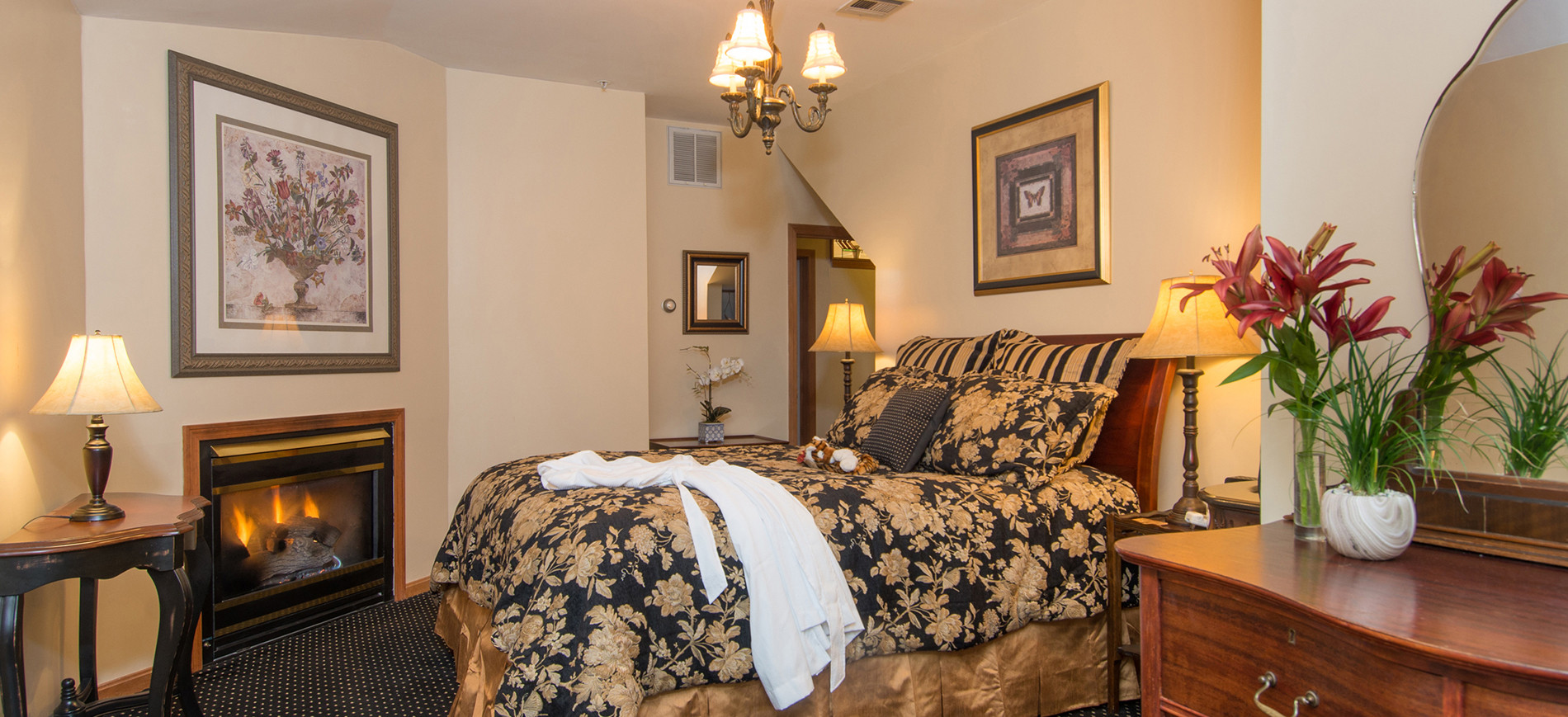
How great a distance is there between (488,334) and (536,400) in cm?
47

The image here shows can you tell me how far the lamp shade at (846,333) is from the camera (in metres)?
4.82

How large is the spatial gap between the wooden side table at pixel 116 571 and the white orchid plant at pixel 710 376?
134 inches

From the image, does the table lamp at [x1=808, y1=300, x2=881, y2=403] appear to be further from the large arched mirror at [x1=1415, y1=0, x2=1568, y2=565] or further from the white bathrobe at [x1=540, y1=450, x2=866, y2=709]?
the large arched mirror at [x1=1415, y1=0, x2=1568, y2=565]

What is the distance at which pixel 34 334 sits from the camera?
2.64m

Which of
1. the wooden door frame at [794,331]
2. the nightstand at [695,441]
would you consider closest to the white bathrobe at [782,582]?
the nightstand at [695,441]

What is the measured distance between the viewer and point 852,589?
7.93 feet

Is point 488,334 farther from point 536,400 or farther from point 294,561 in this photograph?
point 294,561

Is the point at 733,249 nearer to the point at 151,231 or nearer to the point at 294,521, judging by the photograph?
the point at 294,521

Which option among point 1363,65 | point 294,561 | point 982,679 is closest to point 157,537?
point 294,561

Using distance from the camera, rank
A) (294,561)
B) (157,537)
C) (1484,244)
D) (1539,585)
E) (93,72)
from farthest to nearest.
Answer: (294,561) < (93,72) < (157,537) < (1484,244) < (1539,585)

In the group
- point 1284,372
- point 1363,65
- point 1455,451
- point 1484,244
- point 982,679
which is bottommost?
point 982,679

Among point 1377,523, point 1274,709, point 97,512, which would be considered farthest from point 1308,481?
point 97,512

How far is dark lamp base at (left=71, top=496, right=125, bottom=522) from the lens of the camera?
234 cm

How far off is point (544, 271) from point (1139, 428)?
11.0 feet
